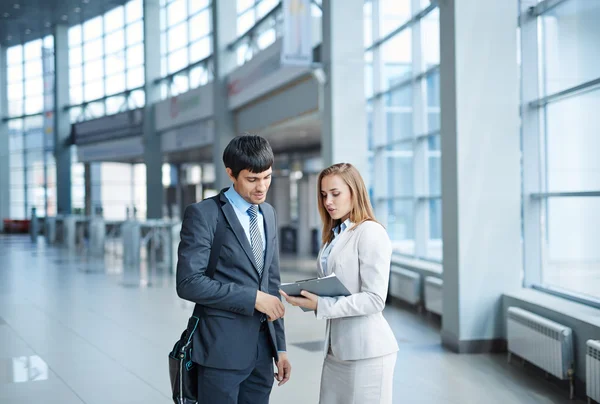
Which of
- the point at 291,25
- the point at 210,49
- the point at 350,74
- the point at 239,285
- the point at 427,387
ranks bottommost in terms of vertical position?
the point at 427,387

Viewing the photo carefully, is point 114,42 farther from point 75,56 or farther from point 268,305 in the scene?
point 268,305

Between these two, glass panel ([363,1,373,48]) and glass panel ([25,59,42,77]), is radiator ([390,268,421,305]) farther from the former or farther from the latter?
glass panel ([25,59,42,77])

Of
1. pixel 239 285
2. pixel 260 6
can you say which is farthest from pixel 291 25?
pixel 239 285

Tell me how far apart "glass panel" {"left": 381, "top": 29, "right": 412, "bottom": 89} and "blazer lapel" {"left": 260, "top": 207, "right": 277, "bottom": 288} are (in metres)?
7.79

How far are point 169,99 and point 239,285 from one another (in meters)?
20.3

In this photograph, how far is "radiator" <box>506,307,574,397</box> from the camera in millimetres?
4793

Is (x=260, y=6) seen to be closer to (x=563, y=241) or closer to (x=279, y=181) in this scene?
(x=279, y=181)

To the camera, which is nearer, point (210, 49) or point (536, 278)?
point (536, 278)

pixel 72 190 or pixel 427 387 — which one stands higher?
pixel 72 190

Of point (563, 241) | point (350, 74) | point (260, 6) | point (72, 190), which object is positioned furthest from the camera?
point (72, 190)

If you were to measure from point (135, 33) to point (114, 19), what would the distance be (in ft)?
5.55

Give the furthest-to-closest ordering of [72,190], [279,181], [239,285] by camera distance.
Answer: [72,190] < [279,181] < [239,285]

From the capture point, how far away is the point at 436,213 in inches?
359

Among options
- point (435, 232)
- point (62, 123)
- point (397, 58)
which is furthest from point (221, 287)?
point (62, 123)
